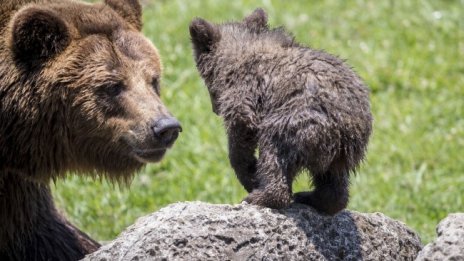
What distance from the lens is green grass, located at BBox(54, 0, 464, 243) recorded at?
28.5 feet

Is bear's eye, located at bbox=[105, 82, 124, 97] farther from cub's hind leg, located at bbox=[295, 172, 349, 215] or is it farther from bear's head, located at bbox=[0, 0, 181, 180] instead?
cub's hind leg, located at bbox=[295, 172, 349, 215]

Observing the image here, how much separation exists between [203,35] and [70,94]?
898mm

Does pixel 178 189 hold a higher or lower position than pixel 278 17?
lower

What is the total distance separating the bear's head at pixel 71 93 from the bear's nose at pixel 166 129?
0.83 feet

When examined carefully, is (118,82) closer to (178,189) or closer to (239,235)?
(239,235)

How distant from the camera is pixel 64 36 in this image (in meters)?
6.02

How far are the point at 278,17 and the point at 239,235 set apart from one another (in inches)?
299

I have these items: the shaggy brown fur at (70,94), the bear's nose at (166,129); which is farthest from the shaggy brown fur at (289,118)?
the shaggy brown fur at (70,94)

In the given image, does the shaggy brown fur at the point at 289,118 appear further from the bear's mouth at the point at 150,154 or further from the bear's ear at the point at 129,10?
the bear's ear at the point at 129,10

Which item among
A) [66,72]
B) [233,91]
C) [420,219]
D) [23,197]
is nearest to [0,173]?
[23,197]

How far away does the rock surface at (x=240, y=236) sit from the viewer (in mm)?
5070

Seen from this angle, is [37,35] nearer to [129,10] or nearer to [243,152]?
[129,10]

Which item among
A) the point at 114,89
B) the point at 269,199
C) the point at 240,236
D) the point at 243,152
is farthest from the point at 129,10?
the point at 240,236

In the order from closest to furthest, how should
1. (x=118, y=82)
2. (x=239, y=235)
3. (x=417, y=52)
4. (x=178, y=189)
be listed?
(x=239, y=235)
(x=118, y=82)
(x=178, y=189)
(x=417, y=52)
